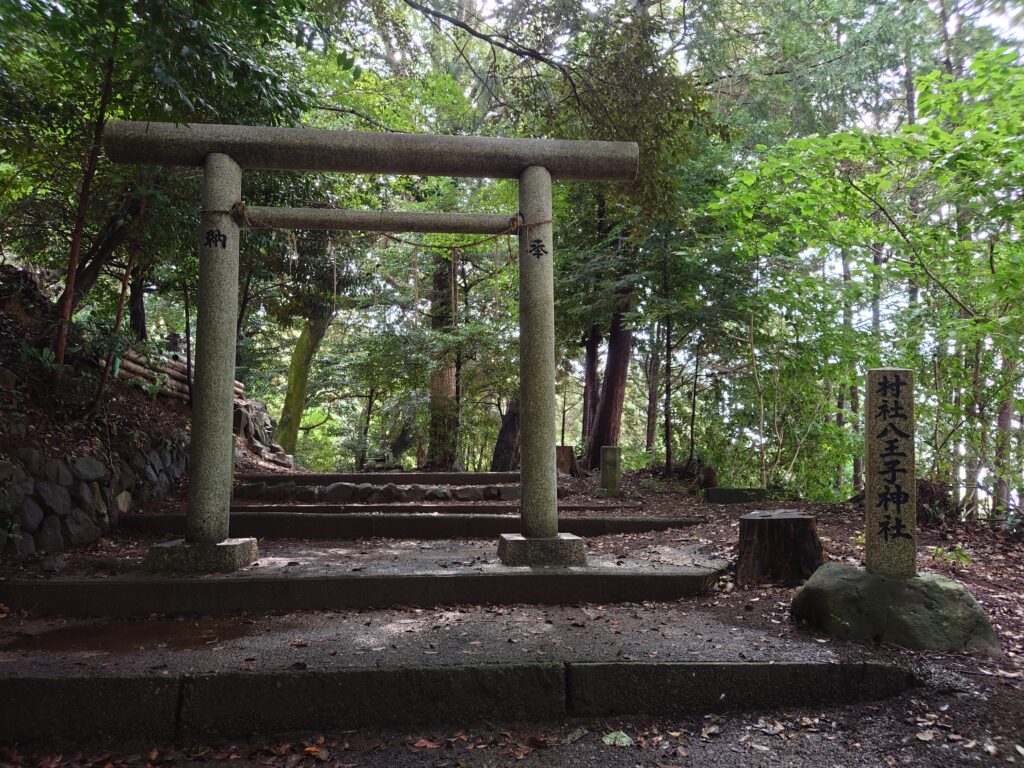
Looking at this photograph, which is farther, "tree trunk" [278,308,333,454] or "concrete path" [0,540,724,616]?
"tree trunk" [278,308,333,454]

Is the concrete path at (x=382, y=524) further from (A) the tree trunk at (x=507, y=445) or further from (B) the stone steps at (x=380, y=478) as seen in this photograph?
(A) the tree trunk at (x=507, y=445)

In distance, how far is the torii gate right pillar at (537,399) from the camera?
4691 millimetres

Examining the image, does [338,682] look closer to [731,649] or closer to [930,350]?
[731,649]

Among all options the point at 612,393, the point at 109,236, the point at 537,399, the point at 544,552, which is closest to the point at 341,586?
the point at 544,552

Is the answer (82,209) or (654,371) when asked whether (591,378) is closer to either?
(654,371)

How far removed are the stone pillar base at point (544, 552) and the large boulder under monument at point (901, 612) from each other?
1644 mm

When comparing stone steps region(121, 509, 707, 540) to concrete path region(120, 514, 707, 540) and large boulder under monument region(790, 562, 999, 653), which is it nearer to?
concrete path region(120, 514, 707, 540)

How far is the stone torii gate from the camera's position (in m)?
4.64

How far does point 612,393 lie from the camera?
12.1 m

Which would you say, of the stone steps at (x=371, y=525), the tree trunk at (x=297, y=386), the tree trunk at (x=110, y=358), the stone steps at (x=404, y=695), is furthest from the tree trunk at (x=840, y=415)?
the tree trunk at (x=297, y=386)

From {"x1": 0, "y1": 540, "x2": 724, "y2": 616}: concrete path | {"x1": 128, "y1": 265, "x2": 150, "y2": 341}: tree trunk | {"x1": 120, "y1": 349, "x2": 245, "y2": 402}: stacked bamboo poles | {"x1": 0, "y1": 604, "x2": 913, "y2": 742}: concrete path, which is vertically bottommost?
{"x1": 0, "y1": 604, "x2": 913, "y2": 742}: concrete path

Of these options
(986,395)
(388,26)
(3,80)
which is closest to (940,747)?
(986,395)

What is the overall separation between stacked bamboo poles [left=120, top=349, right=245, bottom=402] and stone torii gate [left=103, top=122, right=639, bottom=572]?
11.9ft

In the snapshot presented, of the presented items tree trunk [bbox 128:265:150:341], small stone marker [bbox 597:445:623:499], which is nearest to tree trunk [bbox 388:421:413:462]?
tree trunk [bbox 128:265:150:341]
